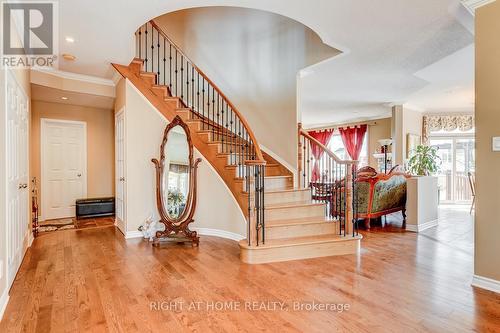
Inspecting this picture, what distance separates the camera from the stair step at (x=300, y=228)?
3461mm

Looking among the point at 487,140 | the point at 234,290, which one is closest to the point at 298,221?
the point at 234,290

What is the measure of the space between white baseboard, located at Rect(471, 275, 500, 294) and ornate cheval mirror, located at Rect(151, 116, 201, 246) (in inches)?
125

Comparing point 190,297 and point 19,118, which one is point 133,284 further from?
point 19,118

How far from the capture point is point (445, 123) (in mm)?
7785

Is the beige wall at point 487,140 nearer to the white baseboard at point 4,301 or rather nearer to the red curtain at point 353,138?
the white baseboard at point 4,301

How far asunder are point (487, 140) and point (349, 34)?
185 cm

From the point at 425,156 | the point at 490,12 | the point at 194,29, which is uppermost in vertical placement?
the point at 194,29

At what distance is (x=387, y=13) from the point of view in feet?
9.39

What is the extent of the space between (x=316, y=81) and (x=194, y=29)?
259 centimetres

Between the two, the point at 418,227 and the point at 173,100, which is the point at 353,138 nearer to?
the point at 418,227

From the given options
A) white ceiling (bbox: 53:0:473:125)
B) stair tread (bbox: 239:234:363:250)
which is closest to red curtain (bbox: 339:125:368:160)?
white ceiling (bbox: 53:0:473:125)

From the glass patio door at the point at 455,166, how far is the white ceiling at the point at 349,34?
2.86 metres

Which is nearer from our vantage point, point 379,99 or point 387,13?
point 387,13

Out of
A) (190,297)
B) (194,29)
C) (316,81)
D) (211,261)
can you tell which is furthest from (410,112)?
(190,297)
